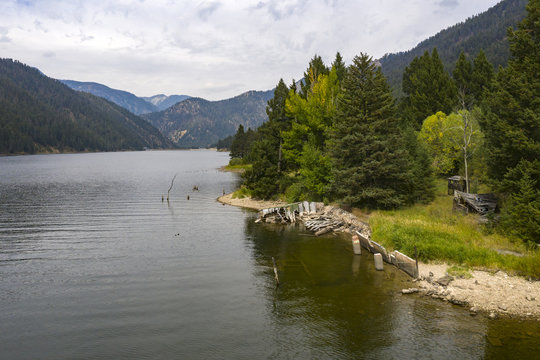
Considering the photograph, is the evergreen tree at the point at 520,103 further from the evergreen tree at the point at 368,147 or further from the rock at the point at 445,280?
the rock at the point at 445,280

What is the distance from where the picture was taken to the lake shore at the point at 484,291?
19.6 metres

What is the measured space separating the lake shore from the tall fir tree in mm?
6180

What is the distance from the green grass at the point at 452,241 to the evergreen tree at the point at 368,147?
15.8ft

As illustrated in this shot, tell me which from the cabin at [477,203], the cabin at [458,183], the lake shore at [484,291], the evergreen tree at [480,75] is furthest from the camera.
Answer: the evergreen tree at [480,75]

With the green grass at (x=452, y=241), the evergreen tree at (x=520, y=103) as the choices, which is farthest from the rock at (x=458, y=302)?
the evergreen tree at (x=520, y=103)

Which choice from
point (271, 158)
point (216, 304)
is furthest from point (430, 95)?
point (216, 304)

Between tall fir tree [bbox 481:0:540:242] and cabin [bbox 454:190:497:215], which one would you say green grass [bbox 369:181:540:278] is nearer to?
cabin [bbox 454:190:497:215]

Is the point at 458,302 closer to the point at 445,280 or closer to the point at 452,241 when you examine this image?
the point at 445,280

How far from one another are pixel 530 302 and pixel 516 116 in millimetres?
17027

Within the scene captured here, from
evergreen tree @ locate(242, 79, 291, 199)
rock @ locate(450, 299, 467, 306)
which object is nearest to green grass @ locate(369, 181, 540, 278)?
rock @ locate(450, 299, 467, 306)

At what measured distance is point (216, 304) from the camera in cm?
2189

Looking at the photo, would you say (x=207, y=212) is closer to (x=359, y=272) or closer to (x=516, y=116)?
(x=359, y=272)

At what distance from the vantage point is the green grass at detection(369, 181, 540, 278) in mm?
24264

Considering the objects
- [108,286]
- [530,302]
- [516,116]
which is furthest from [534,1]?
[108,286]
